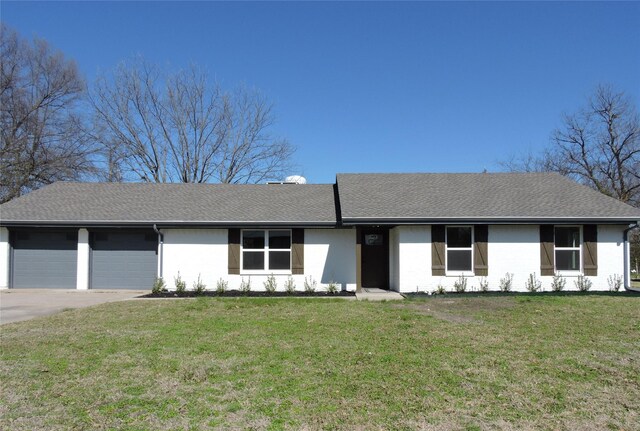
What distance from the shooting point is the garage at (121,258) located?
15.4m

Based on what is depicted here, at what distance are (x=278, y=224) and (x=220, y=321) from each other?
19.7 ft

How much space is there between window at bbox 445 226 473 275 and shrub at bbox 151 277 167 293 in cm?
932

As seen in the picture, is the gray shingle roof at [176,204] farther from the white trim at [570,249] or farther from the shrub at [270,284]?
the white trim at [570,249]

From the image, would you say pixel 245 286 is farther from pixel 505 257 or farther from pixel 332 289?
pixel 505 257

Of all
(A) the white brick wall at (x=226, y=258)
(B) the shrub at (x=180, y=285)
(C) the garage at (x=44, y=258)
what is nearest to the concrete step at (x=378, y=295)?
(A) the white brick wall at (x=226, y=258)

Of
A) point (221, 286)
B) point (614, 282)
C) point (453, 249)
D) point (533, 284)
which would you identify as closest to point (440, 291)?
point (453, 249)

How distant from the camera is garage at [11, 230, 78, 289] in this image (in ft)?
50.8

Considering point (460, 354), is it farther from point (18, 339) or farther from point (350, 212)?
point (350, 212)

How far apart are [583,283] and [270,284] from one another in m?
10.0

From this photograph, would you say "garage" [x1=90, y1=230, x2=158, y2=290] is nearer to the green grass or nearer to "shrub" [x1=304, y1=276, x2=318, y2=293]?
"shrub" [x1=304, y1=276, x2=318, y2=293]

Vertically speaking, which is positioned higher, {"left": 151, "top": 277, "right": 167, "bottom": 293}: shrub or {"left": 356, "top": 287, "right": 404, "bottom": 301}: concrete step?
{"left": 151, "top": 277, "right": 167, "bottom": 293}: shrub

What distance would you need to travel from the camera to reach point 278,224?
574 inches

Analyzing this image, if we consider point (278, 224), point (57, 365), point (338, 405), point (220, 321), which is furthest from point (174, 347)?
point (278, 224)

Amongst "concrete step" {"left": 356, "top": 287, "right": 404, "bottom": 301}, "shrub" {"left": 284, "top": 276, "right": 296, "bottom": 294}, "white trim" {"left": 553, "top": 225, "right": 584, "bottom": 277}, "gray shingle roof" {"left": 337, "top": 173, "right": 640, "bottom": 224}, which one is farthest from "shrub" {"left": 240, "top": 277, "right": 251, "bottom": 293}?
"white trim" {"left": 553, "top": 225, "right": 584, "bottom": 277}
